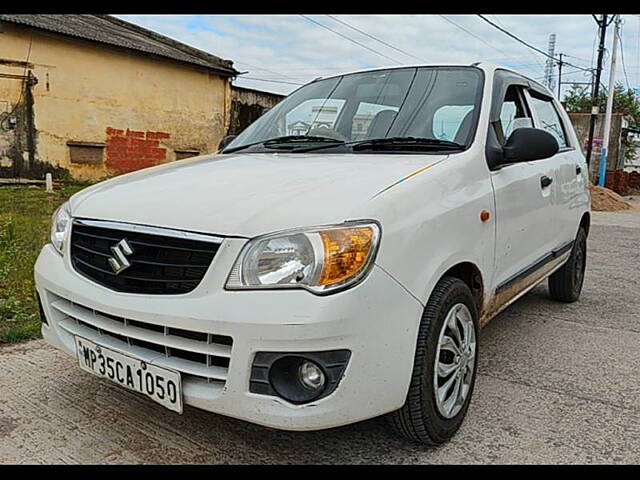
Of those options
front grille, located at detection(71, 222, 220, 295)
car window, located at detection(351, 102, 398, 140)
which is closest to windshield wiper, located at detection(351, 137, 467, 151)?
car window, located at detection(351, 102, 398, 140)

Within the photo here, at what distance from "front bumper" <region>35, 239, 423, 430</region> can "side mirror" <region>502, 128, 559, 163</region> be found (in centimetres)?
115

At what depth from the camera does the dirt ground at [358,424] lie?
7.55 feet

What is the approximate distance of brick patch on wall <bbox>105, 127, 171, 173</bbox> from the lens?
595 inches

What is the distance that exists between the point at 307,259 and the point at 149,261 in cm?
59

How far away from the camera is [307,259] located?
1903mm

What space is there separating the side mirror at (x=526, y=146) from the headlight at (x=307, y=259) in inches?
48.8

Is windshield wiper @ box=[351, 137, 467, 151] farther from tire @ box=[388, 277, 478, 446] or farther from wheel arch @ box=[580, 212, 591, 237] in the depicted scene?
wheel arch @ box=[580, 212, 591, 237]

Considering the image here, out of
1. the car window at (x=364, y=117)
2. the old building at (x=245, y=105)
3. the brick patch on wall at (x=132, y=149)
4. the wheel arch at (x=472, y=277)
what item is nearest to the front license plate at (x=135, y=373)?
the wheel arch at (x=472, y=277)

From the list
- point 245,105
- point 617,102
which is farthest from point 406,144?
point 617,102

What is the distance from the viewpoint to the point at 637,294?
5.14 meters

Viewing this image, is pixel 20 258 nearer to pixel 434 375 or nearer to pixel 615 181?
pixel 434 375

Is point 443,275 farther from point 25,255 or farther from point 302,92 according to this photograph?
point 25,255

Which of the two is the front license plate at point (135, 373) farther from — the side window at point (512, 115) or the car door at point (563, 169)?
the car door at point (563, 169)

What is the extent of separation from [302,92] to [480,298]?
5.94 feet
